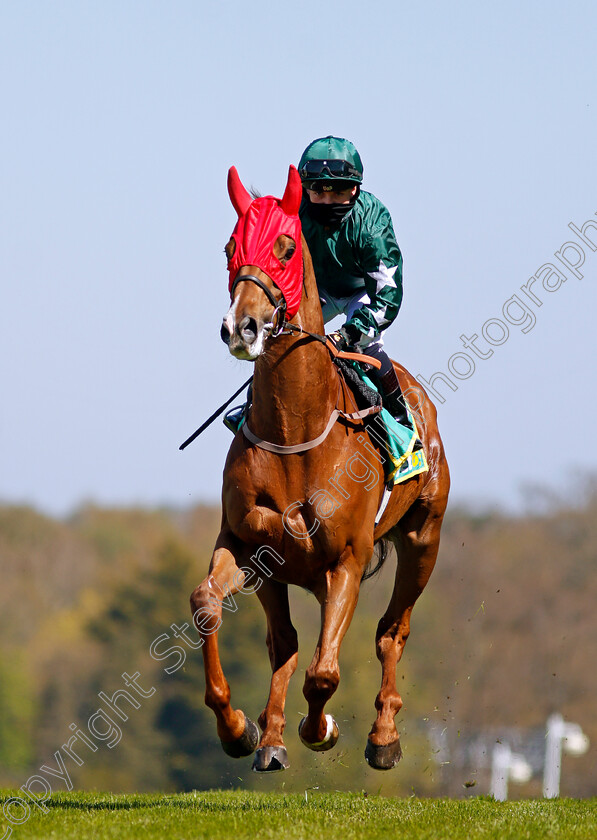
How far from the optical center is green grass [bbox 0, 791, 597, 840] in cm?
572

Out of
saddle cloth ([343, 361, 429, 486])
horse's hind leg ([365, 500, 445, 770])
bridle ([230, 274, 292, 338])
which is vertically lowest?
horse's hind leg ([365, 500, 445, 770])

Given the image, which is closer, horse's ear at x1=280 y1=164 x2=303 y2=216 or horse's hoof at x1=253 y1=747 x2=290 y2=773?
horse's ear at x1=280 y1=164 x2=303 y2=216

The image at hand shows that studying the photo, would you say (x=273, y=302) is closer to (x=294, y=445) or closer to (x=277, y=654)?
(x=294, y=445)

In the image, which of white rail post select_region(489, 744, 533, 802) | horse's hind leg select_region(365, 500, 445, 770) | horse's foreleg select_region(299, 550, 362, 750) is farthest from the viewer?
white rail post select_region(489, 744, 533, 802)

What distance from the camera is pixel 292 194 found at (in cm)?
611

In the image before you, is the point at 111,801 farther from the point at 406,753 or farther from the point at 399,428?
the point at 406,753

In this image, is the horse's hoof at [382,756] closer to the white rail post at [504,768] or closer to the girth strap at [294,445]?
the girth strap at [294,445]

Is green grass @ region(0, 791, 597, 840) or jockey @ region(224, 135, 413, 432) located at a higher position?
jockey @ region(224, 135, 413, 432)

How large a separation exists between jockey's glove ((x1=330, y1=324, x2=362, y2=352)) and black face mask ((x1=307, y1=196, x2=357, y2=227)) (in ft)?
2.33

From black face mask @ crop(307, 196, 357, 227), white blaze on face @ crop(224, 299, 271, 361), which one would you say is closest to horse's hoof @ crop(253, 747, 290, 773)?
white blaze on face @ crop(224, 299, 271, 361)

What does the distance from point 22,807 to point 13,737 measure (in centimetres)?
3463

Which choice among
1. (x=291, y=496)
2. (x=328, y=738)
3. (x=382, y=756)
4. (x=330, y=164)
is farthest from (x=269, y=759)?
(x=330, y=164)

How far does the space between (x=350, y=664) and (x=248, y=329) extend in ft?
98.7

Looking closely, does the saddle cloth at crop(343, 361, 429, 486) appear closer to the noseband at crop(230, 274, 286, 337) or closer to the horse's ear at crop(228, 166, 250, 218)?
the noseband at crop(230, 274, 286, 337)
